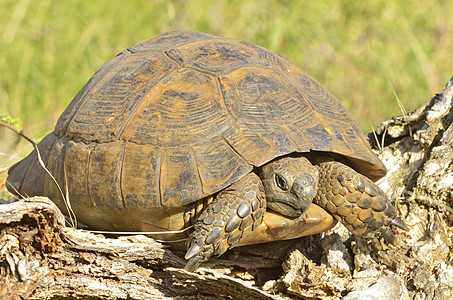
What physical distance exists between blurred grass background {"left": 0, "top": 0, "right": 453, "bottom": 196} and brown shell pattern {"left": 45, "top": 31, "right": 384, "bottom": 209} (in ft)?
11.0

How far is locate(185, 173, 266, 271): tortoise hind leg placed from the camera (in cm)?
288

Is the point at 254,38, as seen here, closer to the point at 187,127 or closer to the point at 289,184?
the point at 187,127

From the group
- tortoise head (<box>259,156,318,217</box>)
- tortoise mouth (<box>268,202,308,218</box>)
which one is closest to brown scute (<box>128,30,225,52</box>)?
tortoise head (<box>259,156,318,217</box>)

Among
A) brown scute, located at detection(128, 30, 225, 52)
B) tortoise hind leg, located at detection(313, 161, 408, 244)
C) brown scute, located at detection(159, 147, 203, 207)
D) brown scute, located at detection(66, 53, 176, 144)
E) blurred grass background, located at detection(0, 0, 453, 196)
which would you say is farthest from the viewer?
blurred grass background, located at detection(0, 0, 453, 196)

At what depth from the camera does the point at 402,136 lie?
13.2 feet

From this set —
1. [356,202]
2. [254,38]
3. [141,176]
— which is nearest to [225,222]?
[141,176]

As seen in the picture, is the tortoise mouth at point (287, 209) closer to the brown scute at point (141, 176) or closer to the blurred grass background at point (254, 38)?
the brown scute at point (141, 176)

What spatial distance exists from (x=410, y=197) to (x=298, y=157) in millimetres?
941

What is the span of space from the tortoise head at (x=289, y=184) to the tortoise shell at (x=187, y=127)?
0.11 meters

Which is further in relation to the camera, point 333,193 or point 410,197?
point 410,197

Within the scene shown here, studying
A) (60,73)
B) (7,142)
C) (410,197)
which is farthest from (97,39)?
(410,197)

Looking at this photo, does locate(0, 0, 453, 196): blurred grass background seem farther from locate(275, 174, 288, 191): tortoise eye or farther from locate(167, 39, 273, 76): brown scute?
locate(275, 174, 288, 191): tortoise eye

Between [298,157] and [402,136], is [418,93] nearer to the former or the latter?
[402,136]

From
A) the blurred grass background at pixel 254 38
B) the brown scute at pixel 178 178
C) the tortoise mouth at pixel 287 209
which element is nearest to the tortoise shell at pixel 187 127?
the brown scute at pixel 178 178
